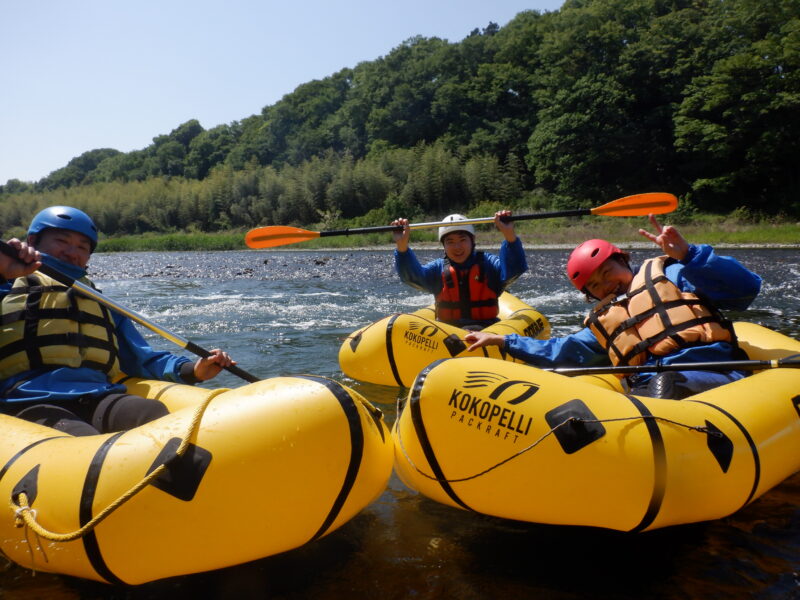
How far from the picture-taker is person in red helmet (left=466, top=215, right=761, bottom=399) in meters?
2.73

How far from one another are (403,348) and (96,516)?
2929mm

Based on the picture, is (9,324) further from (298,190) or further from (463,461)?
(298,190)

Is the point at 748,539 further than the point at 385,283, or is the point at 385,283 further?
the point at 385,283

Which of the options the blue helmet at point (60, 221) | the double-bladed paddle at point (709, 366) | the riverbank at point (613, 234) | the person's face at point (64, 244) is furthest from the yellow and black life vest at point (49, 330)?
the riverbank at point (613, 234)

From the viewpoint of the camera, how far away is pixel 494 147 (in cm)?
4497

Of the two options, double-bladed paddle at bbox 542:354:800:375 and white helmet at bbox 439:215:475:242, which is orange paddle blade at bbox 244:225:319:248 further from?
double-bladed paddle at bbox 542:354:800:375

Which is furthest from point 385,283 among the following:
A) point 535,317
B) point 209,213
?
point 209,213

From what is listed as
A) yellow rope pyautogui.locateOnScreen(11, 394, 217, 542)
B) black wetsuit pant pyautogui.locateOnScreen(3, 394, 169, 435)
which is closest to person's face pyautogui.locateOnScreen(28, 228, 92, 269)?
black wetsuit pant pyautogui.locateOnScreen(3, 394, 169, 435)

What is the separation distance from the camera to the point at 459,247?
507 centimetres

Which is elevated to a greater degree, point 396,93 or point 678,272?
point 396,93

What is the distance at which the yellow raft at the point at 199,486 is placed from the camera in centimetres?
175

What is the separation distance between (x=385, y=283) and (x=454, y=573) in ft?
39.2

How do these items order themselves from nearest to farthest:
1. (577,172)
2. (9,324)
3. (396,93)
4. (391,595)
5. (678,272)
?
(391,595), (9,324), (678,272), (577,172), (396,93)

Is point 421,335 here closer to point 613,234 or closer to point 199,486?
point 199,486
